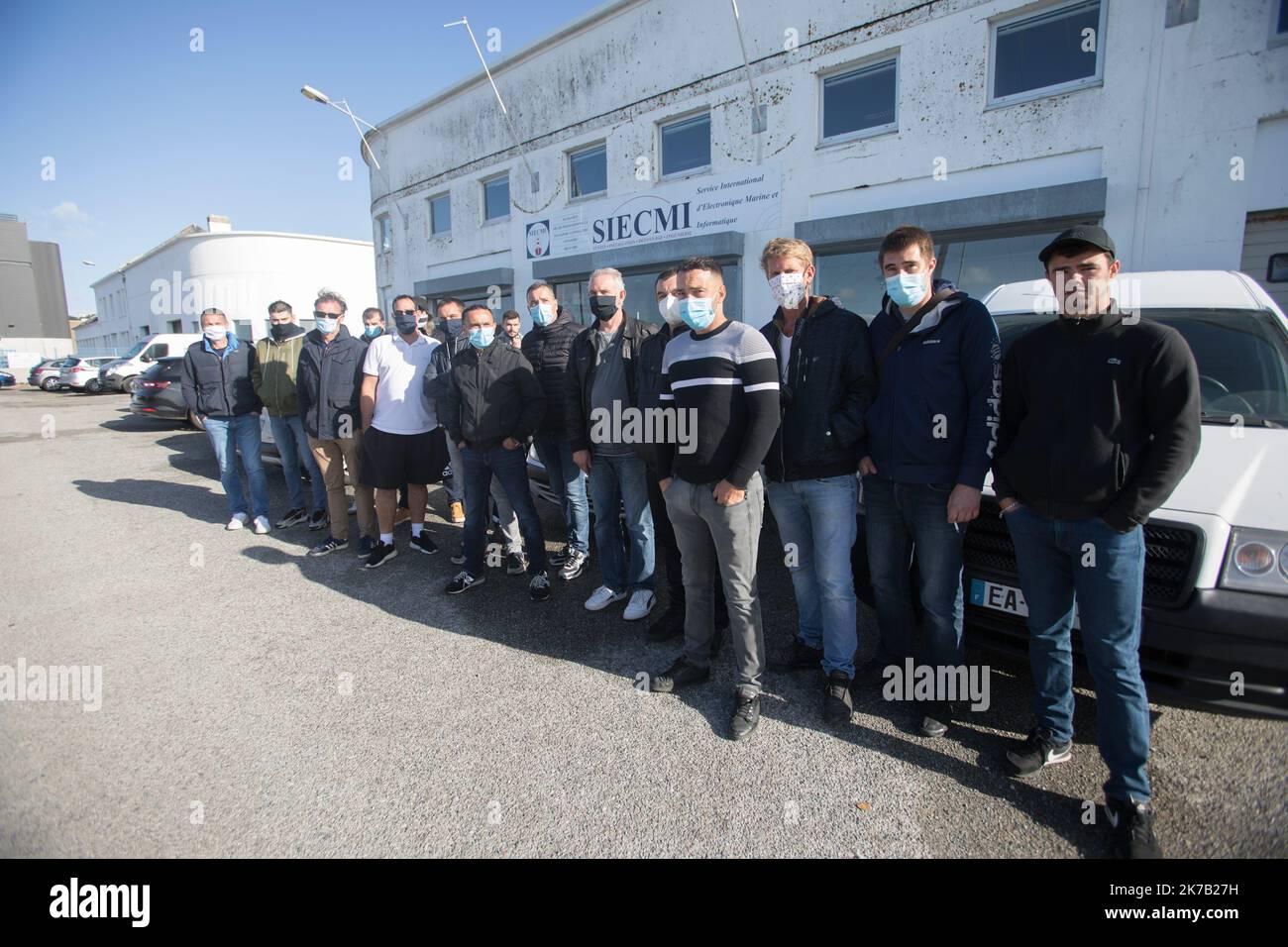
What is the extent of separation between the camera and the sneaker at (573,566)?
4.82m

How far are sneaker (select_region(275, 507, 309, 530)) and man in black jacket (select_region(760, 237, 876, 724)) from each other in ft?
17.7

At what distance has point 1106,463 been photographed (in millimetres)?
2232

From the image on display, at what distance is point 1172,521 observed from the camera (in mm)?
2420

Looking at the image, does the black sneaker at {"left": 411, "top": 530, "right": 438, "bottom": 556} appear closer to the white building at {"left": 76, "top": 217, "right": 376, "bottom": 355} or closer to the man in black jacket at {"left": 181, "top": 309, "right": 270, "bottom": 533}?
the man in black jacket at {"left": 181, "top": 309, "right": 270, "bottom": 533}

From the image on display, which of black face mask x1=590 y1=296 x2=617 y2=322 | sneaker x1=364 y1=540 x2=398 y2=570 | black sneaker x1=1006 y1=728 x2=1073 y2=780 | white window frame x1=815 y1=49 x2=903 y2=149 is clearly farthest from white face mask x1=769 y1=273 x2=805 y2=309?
white window frame x1=815 y1=49 x2=903 y2=149

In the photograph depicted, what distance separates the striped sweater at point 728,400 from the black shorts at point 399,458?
310cm

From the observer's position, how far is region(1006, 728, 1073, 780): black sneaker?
2.55 meters

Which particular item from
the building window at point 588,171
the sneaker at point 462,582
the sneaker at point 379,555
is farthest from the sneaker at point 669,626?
the building window at point 588,171

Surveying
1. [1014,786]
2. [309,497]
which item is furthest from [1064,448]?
[309,497]

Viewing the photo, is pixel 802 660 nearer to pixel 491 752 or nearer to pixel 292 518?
pixel 491 752

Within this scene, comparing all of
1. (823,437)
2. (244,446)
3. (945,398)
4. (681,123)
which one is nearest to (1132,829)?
(945,398)
